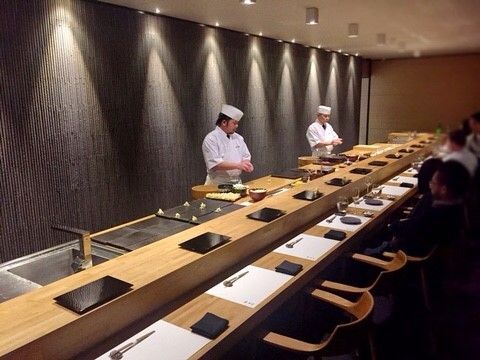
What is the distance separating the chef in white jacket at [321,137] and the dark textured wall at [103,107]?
967 mm

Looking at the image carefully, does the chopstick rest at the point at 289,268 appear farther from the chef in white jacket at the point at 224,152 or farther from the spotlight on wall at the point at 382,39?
the spotlight on wall at the point at 382,39

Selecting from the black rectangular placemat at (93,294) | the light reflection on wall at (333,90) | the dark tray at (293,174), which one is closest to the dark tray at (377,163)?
the dark tray at (293,174)

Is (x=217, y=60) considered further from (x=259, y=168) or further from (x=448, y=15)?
(x=448, y=15)

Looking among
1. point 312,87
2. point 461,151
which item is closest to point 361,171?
point 461,151

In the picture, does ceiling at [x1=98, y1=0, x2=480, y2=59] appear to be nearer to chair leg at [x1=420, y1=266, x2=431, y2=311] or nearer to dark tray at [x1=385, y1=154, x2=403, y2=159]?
dark tray at [x1=385, y1=154, x2=403, y2=159]

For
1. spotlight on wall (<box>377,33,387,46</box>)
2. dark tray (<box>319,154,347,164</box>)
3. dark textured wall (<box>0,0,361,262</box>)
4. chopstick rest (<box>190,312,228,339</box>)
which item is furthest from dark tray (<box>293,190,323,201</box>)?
spotlight on wall (<box>377,33,387,46</box>)

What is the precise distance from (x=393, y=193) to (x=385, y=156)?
1569 millimetres

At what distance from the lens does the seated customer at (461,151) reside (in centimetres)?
150

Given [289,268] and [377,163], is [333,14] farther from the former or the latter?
[289,268]

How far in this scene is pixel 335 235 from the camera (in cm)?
274

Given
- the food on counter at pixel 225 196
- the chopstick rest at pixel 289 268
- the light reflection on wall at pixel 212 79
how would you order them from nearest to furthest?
the chopstick rest at pixel 289 268 → the food on counter at pixel 225 196 → the light reflection on wall at pixel 212 79

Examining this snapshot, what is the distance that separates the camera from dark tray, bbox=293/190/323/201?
3.16 meters

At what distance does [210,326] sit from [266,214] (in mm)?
1141

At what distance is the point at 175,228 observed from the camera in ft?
8.50
